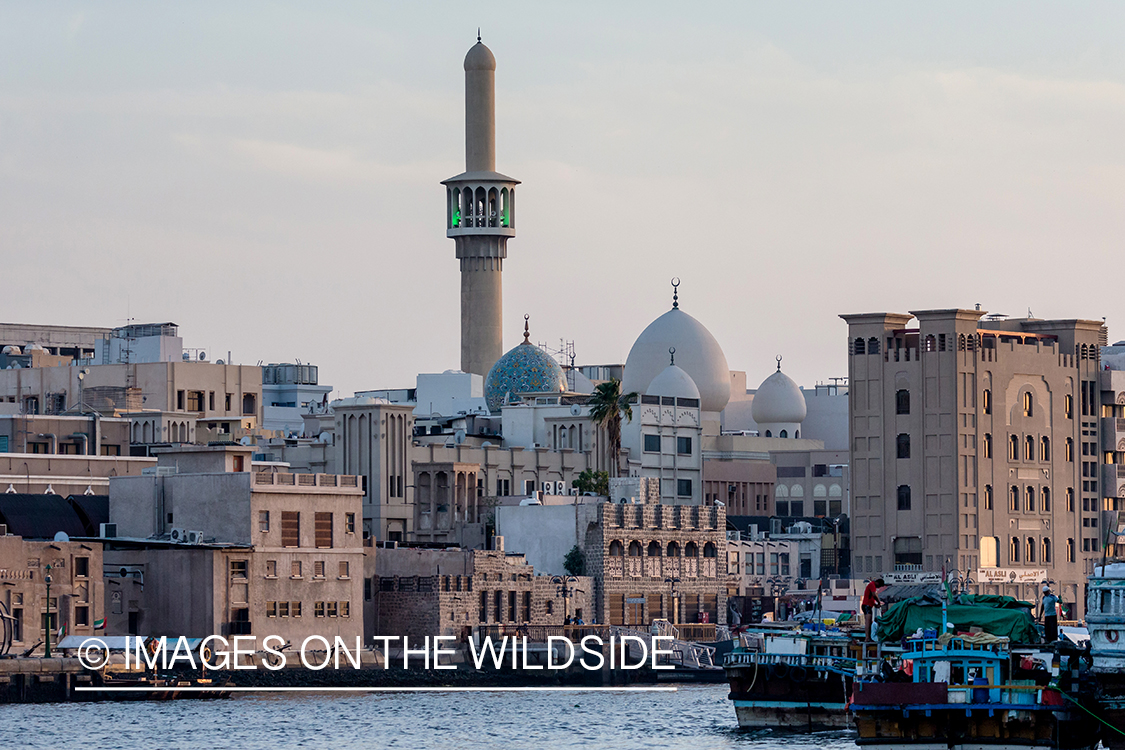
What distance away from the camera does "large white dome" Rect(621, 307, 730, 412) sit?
156 m

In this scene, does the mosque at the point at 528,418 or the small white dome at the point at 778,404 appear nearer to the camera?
the mosque at the point at 528,418

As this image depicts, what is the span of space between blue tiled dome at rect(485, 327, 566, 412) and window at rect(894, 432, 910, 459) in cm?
1892

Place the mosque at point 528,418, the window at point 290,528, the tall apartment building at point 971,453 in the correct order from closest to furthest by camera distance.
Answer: the window at point 290,528
the mosque at point 528,418
the tall apartment building at point 971,453

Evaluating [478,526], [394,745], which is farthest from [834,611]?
[394,745]

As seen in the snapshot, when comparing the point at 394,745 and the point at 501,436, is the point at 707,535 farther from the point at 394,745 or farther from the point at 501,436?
the point at 394,745

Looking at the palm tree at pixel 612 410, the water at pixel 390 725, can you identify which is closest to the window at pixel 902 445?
the palm tree at pixel 612 410

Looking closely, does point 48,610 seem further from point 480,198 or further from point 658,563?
point 480,198

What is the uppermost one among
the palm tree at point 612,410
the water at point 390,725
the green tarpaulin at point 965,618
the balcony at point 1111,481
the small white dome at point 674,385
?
the small white dome at point 674,385

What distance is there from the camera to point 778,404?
544 feet

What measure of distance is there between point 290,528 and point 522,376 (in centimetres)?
4363

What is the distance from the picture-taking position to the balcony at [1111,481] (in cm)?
14862

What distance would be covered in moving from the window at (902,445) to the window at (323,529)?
48385 millimetres

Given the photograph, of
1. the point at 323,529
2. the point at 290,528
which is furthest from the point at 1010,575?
the point at 290,528

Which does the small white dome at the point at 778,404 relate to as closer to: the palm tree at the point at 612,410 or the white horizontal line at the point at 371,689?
the palm tree at the point at 612,410
